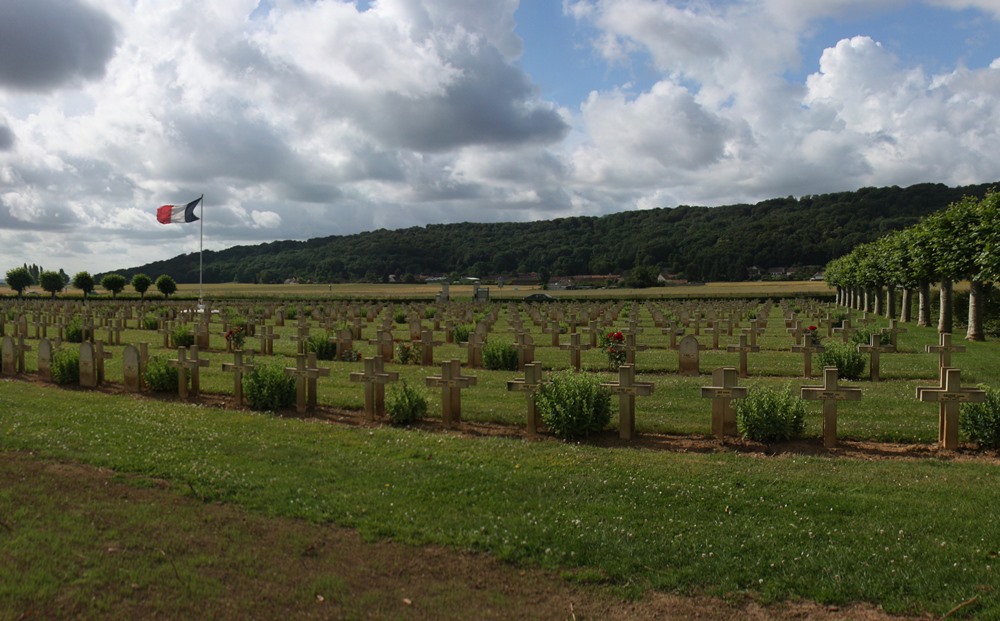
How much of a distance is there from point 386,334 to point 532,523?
11586mm

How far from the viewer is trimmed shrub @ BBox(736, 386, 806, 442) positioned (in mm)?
8055

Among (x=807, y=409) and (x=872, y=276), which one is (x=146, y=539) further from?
(x=872, y=276)

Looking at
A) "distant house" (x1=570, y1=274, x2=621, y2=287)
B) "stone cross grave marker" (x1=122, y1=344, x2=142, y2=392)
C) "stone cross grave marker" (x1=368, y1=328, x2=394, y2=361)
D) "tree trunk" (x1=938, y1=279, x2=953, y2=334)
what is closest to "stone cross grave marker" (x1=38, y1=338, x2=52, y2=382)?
"stone cross grave marker" (x1=122, y1=344, x2=142, y2=392)

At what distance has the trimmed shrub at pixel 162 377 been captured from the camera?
11.8m

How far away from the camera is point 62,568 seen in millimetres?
4574

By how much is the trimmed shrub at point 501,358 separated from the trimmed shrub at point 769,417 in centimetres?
743

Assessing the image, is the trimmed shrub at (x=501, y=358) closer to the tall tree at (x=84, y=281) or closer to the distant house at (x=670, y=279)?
the tall tree at (x=84, y=281)

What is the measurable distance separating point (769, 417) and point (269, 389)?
21.6ft

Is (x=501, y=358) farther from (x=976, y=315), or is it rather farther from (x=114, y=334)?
(x=976, y=315)

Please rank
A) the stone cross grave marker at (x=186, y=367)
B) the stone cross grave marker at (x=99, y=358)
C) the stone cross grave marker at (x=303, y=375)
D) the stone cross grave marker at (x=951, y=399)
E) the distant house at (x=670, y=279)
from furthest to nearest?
the distant house at (x=670, y=279), the stone cross grave marker at (x=99, y=358), the stone cross grave marker at (x=186, y=367), the stone cross grave marker at (x=303, y=375), the stone cross grave marker at (x=951, y=399)

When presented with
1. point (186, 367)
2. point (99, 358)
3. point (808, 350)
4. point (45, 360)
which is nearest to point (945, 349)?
point (808, 350)

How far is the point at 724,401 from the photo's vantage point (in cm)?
830

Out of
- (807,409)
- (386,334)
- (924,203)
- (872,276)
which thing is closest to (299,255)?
(924,203)

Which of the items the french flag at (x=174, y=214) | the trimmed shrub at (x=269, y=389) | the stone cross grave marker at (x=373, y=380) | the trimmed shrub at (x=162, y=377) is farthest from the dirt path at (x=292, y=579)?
the french flag at (x=174, y=214)
